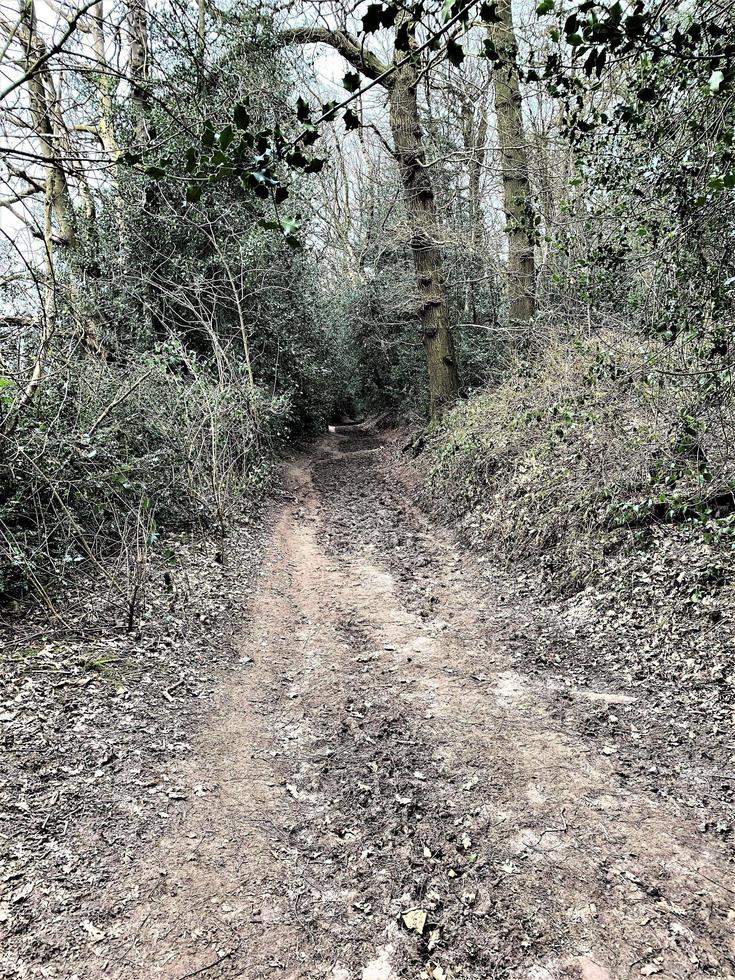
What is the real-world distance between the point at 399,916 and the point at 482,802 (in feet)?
2.86

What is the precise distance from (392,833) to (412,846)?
153 millimetres

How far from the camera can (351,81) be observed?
210 cm

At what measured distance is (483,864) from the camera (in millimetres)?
3152

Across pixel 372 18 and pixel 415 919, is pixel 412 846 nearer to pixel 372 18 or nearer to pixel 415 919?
pixel 415 919

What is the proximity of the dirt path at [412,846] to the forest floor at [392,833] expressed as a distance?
0.04 feet

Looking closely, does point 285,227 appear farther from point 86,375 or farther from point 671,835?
point 86,375

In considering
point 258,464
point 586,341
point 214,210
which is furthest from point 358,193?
point 586,341

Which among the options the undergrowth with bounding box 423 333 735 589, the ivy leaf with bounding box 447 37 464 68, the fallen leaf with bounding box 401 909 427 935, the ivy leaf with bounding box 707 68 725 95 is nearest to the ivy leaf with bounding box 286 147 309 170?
the ivy leaf with bounding box 447 37 464 68

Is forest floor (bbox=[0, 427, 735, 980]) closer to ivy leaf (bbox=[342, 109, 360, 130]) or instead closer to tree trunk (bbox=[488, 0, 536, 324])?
ivy leaf (bbox=[342, 109, 360, 130])

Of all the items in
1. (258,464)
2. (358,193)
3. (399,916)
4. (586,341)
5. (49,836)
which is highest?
(358,193)

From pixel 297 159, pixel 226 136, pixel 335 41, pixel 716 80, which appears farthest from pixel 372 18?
pixel 335 41

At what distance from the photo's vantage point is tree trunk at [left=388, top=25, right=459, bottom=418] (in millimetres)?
11500

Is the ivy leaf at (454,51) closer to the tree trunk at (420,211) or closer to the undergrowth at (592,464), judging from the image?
the undergrowth at (592,464)

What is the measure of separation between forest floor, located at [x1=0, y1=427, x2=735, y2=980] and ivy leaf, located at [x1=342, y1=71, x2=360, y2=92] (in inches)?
142
